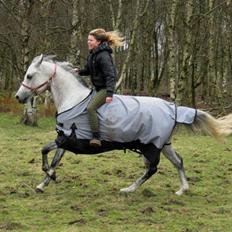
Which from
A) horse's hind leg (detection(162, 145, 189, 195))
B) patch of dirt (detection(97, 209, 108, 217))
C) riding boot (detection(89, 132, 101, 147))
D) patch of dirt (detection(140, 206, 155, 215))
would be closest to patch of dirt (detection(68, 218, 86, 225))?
patch of dirt (detection(97, 209, 108, 217))

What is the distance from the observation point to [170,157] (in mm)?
7863

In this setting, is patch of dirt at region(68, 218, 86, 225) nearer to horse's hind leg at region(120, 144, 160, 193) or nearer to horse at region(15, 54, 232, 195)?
horse at region(15, 54, 232, 195)

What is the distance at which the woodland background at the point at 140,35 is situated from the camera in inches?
709

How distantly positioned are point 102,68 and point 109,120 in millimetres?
718

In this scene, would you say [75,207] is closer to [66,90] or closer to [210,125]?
[66,90]

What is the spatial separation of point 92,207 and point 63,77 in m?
1.99

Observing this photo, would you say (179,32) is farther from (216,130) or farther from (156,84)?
(216,130)

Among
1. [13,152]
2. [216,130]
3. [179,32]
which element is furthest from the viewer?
[179,32]

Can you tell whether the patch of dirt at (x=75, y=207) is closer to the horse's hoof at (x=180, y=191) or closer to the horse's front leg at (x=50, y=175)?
the horse's front leg at (x=50, y=175)

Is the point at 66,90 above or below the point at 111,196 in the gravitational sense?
above

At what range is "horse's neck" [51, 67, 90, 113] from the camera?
24.1 feet

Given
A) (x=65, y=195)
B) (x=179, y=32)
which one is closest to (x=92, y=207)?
(x=65, y=195)

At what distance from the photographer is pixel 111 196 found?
7305mm

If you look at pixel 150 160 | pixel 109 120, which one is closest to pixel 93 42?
pixel 109 120
